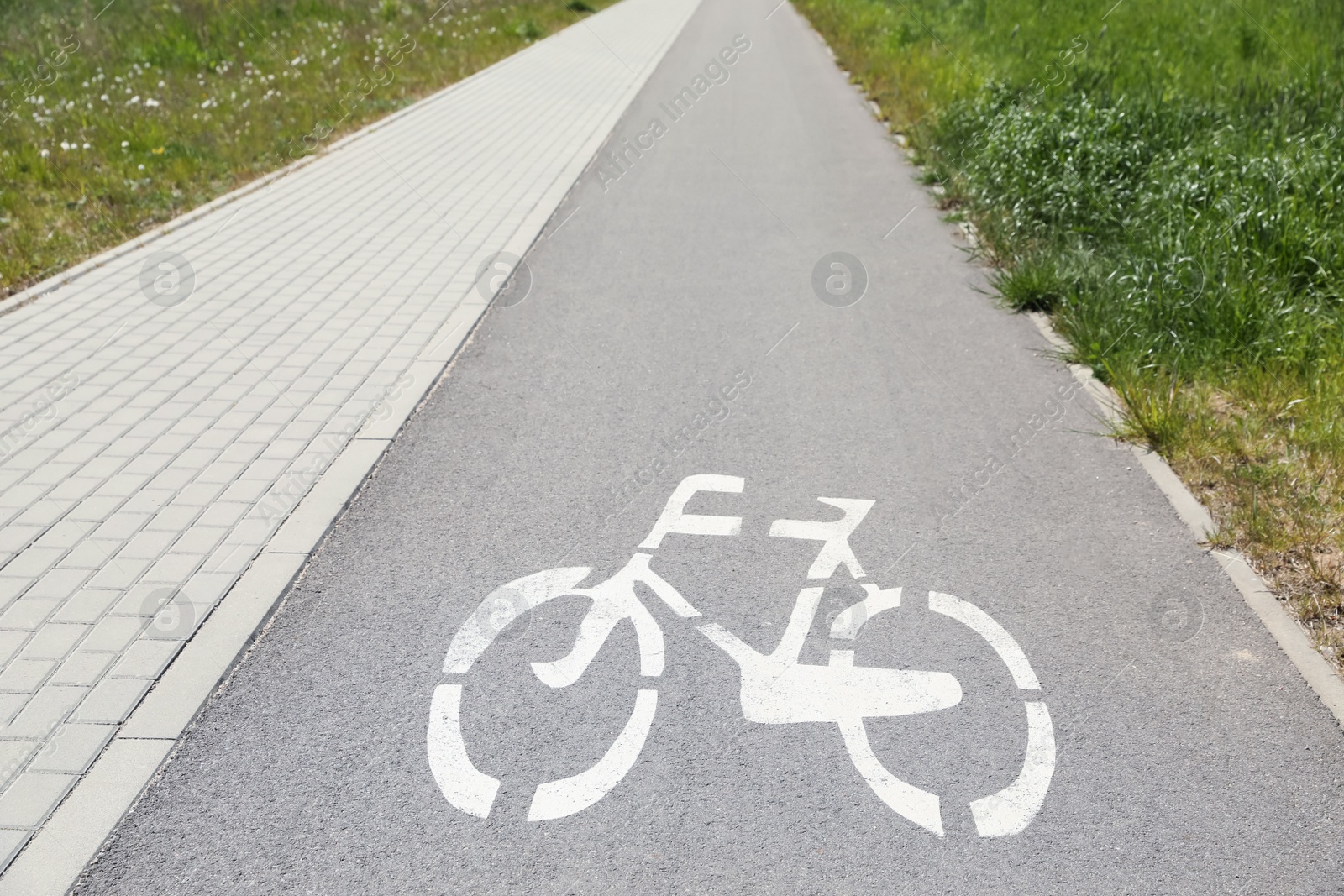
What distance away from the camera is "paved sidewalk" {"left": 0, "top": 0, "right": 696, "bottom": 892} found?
3.70m

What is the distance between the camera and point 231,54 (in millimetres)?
18359

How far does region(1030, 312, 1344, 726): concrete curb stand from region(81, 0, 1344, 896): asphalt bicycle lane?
7 centimetres

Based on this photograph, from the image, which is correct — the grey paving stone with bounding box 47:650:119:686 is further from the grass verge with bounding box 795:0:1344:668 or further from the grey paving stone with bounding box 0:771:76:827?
the grass verge with bounding box 795:0:1344:668

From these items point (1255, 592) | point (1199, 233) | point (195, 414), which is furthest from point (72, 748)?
point (1199, 233)

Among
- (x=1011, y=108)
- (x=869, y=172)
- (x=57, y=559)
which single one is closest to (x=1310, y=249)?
(x=1011, y=108)

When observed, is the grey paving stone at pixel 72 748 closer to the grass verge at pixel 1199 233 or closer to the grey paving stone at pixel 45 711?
the grey paving stone at pixel 45 711

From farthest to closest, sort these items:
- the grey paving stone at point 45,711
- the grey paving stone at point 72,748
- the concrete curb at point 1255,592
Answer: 1. the concrete curb at point 1255,592
2. the grey paving stone at point 45,711
3. the grey paving stone at point 72,748

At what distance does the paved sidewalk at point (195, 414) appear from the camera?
3697mm

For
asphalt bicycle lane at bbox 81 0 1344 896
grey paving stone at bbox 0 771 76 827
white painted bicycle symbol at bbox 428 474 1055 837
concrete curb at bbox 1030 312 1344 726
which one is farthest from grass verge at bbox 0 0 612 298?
concrete curb at bbox 1030 312 1344 726

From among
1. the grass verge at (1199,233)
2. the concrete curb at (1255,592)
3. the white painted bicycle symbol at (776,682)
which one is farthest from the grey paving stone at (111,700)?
the grass verge at (1199,233)

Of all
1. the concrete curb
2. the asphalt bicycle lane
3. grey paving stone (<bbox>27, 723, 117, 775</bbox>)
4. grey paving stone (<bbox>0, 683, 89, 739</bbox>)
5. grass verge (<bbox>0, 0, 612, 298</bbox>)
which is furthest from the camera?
grass verge (<bbox>0, 0, 612, 298</bbox>)

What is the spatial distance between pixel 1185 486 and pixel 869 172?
301 inches

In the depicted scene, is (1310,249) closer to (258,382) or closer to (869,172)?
(869,172)

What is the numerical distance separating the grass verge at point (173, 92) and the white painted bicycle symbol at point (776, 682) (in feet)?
21.9
